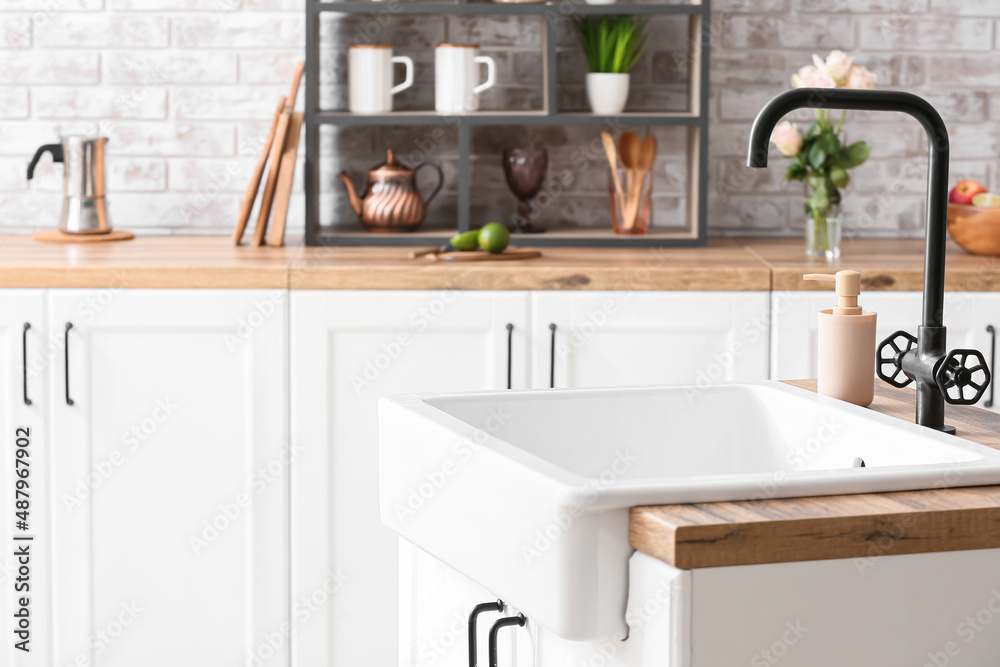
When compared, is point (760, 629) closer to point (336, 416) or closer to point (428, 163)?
point (336, 416)

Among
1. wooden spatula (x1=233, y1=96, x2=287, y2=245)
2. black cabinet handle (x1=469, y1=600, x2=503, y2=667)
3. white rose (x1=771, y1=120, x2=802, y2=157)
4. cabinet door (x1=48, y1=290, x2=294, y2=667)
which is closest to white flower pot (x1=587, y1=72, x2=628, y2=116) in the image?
white rose (x1=771, y1=120, x2=802, y2=157)

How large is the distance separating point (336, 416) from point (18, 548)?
720 mm

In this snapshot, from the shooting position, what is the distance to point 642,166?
2.77 meters

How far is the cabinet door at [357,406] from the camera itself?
2314mm

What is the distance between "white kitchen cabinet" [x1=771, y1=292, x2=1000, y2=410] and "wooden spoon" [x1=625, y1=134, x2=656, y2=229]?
55cm

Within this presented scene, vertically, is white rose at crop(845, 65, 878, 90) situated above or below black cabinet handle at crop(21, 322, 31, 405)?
above

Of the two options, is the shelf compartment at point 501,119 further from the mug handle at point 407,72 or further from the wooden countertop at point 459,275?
the wooden countertop at point 459,275

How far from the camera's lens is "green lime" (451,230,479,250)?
2500mm

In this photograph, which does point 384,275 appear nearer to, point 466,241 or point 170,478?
point 466,241

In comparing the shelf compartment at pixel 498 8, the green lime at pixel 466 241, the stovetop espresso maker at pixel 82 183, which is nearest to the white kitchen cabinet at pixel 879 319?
the green lime at pixel 466 241

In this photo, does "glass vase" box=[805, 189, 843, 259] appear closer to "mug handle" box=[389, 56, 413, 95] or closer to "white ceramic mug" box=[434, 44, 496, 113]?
"white ceramic mug" box=[434, 44, 496, 113]

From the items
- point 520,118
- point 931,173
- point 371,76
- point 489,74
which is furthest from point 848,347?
point 371,76

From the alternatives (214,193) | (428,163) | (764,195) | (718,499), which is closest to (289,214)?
(214,193)

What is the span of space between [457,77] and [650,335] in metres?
0.83
